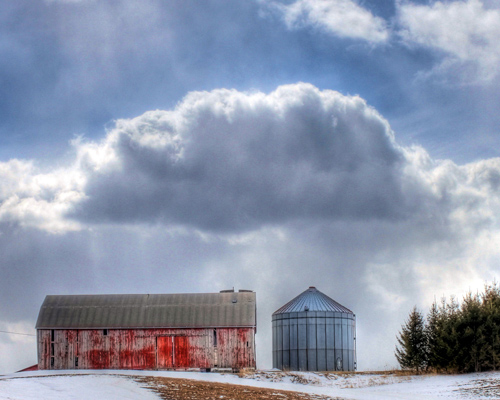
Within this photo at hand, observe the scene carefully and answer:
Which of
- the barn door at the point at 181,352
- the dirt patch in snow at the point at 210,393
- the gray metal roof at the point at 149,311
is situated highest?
the gray metal roof at the point at 149,311

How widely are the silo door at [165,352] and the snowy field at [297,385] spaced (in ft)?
21.9

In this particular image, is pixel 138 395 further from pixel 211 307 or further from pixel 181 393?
pixel 211 307

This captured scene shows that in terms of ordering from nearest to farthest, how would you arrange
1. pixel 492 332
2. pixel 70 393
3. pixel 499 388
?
pixel 70 393 → pixel 499 388 → pixel 492 332

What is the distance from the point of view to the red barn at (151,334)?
54.1 m

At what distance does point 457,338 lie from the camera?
145 ft

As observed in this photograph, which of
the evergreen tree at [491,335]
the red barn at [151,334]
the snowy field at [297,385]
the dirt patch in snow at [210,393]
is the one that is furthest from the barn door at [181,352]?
the evergreen tree at [491,335]

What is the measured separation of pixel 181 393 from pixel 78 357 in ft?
85.5

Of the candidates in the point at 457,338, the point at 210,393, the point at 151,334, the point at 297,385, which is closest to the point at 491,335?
the point at 457,338

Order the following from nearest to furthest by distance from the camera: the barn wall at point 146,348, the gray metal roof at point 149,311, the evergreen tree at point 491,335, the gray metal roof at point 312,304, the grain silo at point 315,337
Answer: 1. the evergreen tree at point 491,335
2. the barn wall at point 146,348
3. the gray metal roof at point 149,311
4. the grain silo at point 315,337
5. the gray metal roof at point 312,304

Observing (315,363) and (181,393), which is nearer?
(181,393)

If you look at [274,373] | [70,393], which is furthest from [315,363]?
[70,393]

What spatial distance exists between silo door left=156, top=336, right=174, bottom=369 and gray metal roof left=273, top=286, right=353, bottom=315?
1070 cm

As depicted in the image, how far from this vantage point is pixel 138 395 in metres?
29.8

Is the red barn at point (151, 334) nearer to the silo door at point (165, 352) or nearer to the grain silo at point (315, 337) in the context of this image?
the silo door at point (165, 352)
